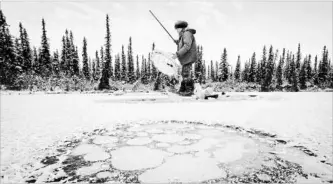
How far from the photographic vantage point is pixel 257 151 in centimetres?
254

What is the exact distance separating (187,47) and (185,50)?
0.13 meters

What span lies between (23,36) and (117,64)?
74.8ft

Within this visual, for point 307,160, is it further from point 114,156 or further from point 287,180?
point 114,156

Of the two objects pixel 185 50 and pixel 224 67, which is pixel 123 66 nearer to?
pixel 224 67

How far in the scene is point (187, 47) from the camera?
655cm

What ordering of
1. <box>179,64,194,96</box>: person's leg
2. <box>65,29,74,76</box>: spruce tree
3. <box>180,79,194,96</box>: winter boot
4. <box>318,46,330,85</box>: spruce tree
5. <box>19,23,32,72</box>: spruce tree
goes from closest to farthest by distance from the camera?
<box>179,64,194,96</box>: person's leg < <box>180,79,194,96</box>: winter boot < <box>19,23,32,72</box>: spruce tree < <box>65,29,74,76</box>: spruce tree < <box>318,46,330,85</box>: spruce tree

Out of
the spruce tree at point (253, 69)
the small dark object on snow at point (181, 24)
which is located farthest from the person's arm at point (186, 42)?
the spruce tree at point (253, 69)

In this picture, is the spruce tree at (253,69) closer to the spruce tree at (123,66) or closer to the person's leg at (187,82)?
the spruce tree at (123,66)

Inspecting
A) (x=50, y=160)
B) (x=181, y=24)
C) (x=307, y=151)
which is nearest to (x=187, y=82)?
(x=181, y=24)

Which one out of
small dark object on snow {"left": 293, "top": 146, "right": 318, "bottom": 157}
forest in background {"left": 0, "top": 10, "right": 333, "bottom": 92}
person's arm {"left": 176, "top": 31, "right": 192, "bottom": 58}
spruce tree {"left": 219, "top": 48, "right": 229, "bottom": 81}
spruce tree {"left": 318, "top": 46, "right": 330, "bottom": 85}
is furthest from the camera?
spruce tree {"left": 318, "top": 46, "right": 330, "bottom": 85}

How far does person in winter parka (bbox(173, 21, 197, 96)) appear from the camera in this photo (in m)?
6.55

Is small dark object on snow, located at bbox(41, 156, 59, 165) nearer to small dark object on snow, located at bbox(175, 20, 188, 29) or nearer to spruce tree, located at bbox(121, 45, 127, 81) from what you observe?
small dark object on snow, located at bbox(175, 20, 188, 29)

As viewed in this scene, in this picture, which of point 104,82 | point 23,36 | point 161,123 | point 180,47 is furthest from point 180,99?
point 23,36

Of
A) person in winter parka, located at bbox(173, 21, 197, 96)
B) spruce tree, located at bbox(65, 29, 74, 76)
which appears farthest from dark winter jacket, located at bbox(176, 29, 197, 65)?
spruce tree, located at bbox(65, 29, 74, 76)
